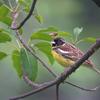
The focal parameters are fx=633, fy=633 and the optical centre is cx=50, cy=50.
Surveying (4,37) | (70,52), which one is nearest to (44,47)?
(4,37)

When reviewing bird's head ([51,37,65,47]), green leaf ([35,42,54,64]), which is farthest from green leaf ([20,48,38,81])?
bird's head ([51,37,65,47])

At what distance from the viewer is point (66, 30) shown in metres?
8.10

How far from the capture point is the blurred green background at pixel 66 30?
7129 mm

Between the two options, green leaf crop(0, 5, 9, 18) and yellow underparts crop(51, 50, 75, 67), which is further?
yellow underparts crop(51, 50, 75, 67)

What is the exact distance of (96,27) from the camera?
993cm

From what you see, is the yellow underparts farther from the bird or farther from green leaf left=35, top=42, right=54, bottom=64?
green leaf left=35, top=42, right=54, bottom=64

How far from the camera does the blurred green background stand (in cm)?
713

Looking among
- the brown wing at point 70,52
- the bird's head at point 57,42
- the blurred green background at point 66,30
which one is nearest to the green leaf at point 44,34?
the bird's head at point 57,42

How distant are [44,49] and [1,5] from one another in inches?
11.8

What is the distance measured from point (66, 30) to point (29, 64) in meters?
5.57

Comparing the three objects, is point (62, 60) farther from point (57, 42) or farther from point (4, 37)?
point (4, 37)

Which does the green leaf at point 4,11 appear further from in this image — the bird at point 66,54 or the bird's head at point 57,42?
the bird at point 66,54

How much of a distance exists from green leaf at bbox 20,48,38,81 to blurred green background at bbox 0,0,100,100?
3.07 m

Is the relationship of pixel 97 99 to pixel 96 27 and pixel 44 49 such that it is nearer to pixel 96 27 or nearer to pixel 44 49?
pixel 96 27
